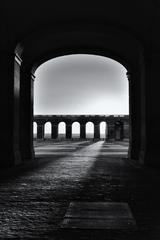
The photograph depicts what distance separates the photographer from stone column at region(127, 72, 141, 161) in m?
13.1

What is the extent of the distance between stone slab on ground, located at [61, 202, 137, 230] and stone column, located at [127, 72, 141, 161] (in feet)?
28.6

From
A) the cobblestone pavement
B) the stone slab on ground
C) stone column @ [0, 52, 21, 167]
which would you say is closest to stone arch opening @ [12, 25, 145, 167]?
stone column @ [0, 52, 21, 167]

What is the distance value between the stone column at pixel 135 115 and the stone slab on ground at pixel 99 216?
28.6 feet

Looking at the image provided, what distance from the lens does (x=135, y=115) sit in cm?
1342

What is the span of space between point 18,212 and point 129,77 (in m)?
10.7

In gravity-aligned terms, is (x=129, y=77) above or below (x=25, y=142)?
above

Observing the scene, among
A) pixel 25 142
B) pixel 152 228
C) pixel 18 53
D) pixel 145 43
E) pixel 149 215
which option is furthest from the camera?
pixel 25 142

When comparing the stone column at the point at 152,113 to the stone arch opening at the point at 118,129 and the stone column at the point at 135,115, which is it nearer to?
the stone column at the point at 135,115

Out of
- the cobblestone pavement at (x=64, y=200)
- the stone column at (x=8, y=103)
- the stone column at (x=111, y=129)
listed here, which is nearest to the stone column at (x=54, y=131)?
the stone column at (x=111, y=129)

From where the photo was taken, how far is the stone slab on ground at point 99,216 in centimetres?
349

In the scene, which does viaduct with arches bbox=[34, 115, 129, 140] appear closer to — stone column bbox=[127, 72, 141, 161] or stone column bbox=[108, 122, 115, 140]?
stone column bbox=[108, 122, 115, 140]

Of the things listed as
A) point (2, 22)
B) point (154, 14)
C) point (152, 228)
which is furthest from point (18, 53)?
point (152, 228)

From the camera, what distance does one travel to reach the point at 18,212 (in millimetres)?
4039

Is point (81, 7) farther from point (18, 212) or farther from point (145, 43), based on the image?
point (18, 212)
